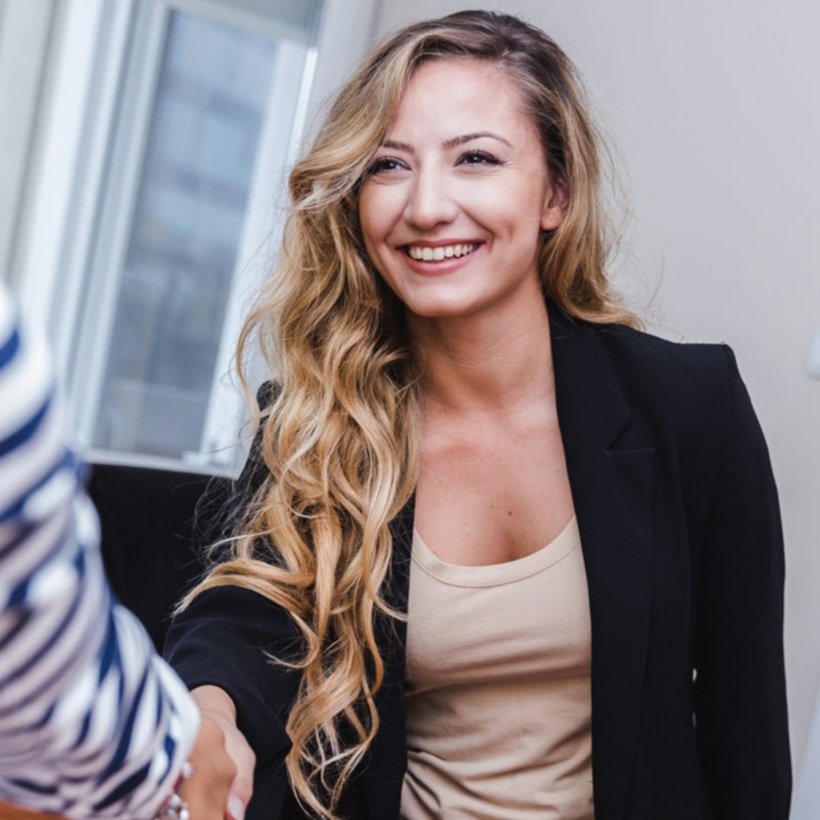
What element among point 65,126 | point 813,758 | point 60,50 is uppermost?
point 60,50

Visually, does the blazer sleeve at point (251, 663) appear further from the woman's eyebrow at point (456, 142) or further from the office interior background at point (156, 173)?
the office interior background at point (156, 173)

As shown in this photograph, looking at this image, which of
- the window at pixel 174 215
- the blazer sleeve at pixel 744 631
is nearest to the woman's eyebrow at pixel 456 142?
the blazer sleeve at pixel 744 631

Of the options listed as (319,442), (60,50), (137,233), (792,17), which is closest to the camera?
(319,442)

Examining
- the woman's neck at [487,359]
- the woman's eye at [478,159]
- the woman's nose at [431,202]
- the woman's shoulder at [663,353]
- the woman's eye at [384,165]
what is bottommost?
the woman's neck at [487,359]

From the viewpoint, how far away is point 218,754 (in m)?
0.85

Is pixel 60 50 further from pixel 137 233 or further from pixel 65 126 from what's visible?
pixel 137 233

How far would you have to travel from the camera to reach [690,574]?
1.50 m

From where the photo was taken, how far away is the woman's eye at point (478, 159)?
58.6 inches

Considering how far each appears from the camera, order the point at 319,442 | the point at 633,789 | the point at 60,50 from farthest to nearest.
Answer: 1. the point at 60,50
2. the point at 319,442
3. the point at 633,789

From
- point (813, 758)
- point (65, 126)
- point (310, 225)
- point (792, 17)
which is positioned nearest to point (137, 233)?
point (65, 126)

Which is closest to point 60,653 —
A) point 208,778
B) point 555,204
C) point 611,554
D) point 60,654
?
point 60,654

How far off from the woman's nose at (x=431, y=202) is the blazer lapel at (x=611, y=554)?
27cm

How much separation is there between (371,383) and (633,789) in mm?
628

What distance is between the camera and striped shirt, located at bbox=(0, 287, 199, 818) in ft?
1.34
